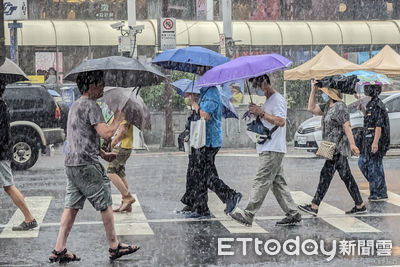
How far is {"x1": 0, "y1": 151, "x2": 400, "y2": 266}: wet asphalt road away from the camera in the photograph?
819 cm

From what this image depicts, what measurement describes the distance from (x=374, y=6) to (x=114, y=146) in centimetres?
2949

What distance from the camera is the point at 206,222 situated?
1052cm

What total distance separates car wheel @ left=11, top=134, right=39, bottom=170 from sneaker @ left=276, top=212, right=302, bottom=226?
358 inches

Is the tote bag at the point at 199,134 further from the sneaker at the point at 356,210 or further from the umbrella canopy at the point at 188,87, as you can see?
the sneaker at the point at 356,210

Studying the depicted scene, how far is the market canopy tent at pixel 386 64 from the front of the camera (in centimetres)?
2403

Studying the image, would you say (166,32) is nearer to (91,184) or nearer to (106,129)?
(91,184)

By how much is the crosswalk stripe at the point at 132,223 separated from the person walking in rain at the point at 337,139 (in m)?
2.14

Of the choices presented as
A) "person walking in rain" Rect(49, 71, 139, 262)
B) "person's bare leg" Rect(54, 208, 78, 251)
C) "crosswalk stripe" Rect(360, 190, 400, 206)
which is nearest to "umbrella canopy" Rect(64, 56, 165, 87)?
"person walking in rain" Rect(49, 71, 139, 262)

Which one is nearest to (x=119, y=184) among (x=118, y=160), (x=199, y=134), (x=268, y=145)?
(x=118, y=160)

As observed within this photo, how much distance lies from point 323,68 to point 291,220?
1529cm

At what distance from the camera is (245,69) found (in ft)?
31.2

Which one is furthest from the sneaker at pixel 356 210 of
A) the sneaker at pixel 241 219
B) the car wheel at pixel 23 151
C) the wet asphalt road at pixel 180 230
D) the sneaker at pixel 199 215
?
the car wheel at pixel 23 151

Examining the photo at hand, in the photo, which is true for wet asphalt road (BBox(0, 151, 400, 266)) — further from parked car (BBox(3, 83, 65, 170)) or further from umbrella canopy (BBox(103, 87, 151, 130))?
parked car (BBox(3, 83, 65, 170))

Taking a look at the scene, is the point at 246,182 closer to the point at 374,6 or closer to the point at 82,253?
the point at 82,253
